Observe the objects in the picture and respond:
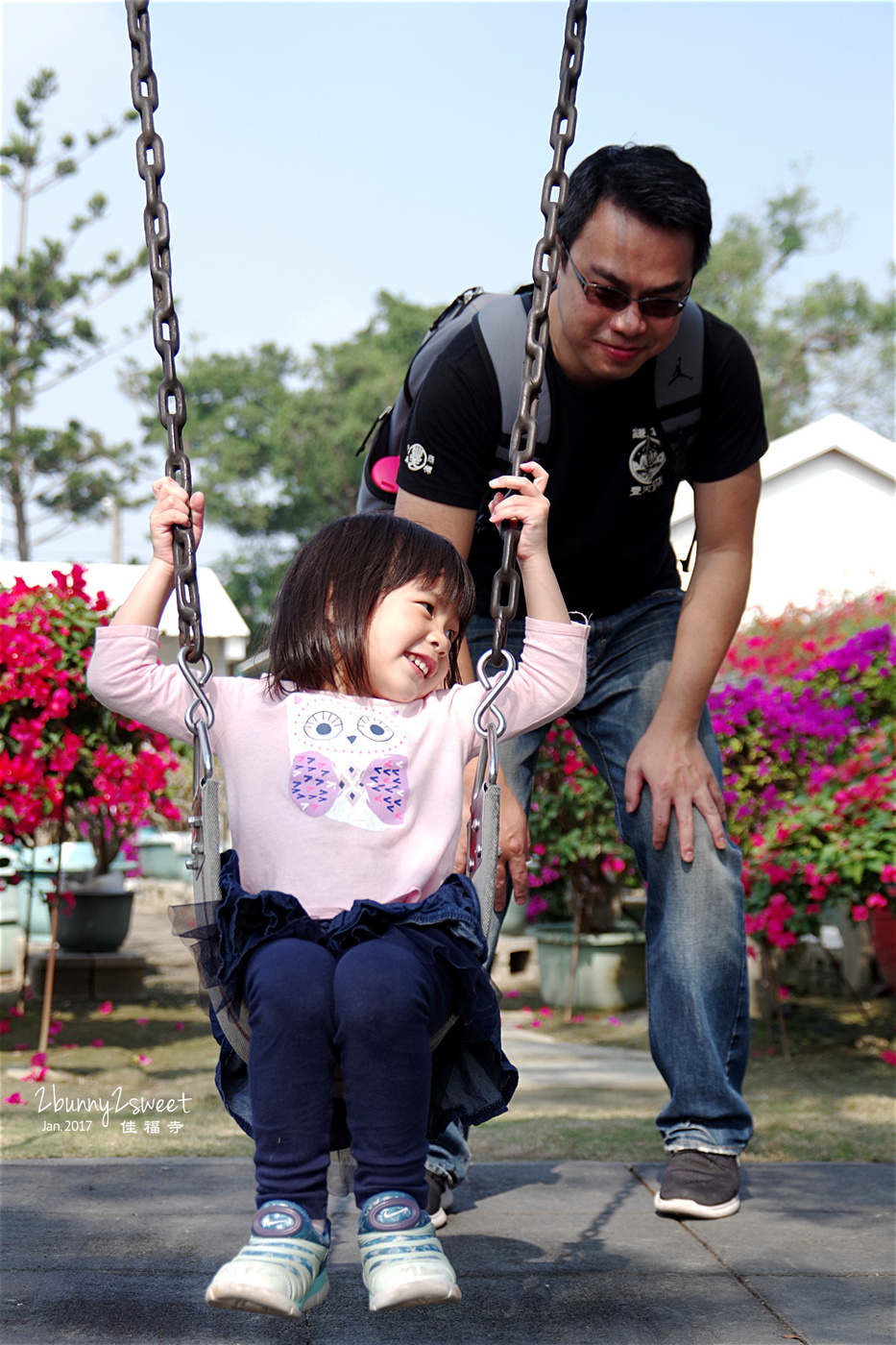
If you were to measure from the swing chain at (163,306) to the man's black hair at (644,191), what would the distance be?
91 centimetres

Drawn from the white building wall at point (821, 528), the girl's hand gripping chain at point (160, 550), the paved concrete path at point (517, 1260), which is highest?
the white building wall at point (821, 528)

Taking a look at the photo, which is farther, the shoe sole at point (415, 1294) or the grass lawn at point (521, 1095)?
the grass lawn at point (521, 1095)

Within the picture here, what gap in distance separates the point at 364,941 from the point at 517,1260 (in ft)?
3.42

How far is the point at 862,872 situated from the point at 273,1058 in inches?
149

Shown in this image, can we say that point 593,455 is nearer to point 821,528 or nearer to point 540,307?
point 540,307

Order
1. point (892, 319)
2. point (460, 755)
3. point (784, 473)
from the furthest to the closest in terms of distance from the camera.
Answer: point (892, 319) → point (784, 473) → point (460, 755)

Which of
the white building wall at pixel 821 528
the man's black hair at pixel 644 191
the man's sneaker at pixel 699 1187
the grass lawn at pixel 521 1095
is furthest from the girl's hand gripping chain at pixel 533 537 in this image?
the white building wall at pixel 821 528

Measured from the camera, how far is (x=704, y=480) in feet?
9.45

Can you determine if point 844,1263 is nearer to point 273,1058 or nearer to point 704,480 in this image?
point 273,1058

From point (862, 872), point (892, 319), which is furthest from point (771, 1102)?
point (892, 319)

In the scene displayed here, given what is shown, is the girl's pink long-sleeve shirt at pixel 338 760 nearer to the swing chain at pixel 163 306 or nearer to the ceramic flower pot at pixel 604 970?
A: the swing chain at pixel 163 306

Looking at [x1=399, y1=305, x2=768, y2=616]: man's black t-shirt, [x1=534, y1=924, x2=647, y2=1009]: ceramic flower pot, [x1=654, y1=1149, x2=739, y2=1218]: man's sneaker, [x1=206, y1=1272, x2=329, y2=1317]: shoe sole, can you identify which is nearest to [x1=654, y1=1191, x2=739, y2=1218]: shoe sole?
[x1=654, y1=1149, x2=739, y2=1218]: man's sneaker

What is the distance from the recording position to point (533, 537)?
209cm

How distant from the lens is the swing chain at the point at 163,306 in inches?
75.5
